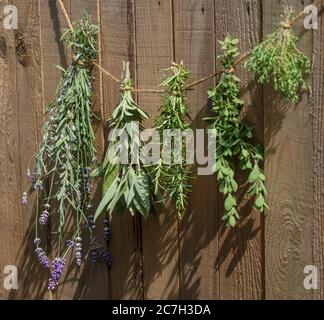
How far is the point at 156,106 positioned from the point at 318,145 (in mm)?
614

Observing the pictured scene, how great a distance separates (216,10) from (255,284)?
99cm

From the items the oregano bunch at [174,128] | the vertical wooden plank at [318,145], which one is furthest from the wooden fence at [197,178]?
the oregano bunch at [174,128]

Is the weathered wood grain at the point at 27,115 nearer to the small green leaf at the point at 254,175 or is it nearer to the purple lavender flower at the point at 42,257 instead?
the purple lavender flower at the point at 42,257

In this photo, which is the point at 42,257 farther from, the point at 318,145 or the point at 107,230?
the point at 318,145

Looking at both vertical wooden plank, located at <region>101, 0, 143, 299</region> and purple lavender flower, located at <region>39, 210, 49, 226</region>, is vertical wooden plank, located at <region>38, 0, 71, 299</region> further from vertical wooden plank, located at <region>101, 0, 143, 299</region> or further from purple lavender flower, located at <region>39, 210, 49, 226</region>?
purple lavender flower, located at <region>39, 210, 49, 226</region>

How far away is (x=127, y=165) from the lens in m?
2.28

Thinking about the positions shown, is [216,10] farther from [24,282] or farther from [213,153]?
[24,282]

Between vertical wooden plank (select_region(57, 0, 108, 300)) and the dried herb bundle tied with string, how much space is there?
5cm

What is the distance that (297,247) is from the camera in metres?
2.21

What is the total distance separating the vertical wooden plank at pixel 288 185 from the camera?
2152 millimetres

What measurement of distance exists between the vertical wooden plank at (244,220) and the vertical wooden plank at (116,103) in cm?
35

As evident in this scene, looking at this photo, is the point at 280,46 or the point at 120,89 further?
the point at 120,89

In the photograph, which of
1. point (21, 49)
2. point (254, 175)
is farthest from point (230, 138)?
point (21, 49)
